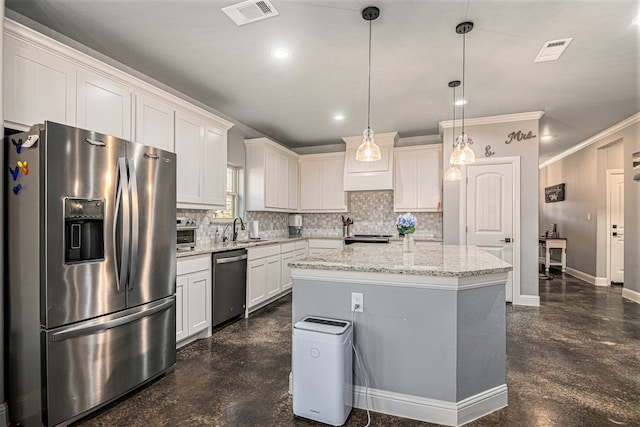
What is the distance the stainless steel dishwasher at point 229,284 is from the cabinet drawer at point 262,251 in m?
0.11

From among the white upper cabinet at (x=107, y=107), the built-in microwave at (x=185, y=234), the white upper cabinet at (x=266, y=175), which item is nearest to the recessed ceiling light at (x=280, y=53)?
the white upper cabinet at (x=107, y=107)

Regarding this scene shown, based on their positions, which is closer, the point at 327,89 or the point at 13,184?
the point at 13,184

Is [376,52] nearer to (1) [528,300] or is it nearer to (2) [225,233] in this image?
(2) [225,233]

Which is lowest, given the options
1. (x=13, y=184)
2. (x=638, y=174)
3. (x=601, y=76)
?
(x=13, y=184)

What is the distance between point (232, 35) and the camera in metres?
2.52

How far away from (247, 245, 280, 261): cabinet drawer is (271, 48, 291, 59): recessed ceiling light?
2.18m

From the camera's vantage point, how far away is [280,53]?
2.78m

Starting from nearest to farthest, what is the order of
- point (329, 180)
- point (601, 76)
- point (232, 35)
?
point (232, 35), point (601, 76), point (329, 180)

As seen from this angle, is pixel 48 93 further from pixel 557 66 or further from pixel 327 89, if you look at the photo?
pixel 557 66

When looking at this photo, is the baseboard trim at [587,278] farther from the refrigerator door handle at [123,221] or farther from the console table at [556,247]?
the refrigerator door handle at [123,221]

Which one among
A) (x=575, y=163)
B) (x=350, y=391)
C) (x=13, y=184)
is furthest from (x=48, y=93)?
(x=575, y=163)

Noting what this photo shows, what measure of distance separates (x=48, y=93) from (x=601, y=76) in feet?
15.8

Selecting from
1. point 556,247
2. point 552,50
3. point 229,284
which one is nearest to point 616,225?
point 556,247

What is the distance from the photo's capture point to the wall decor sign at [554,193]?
7.32 m
